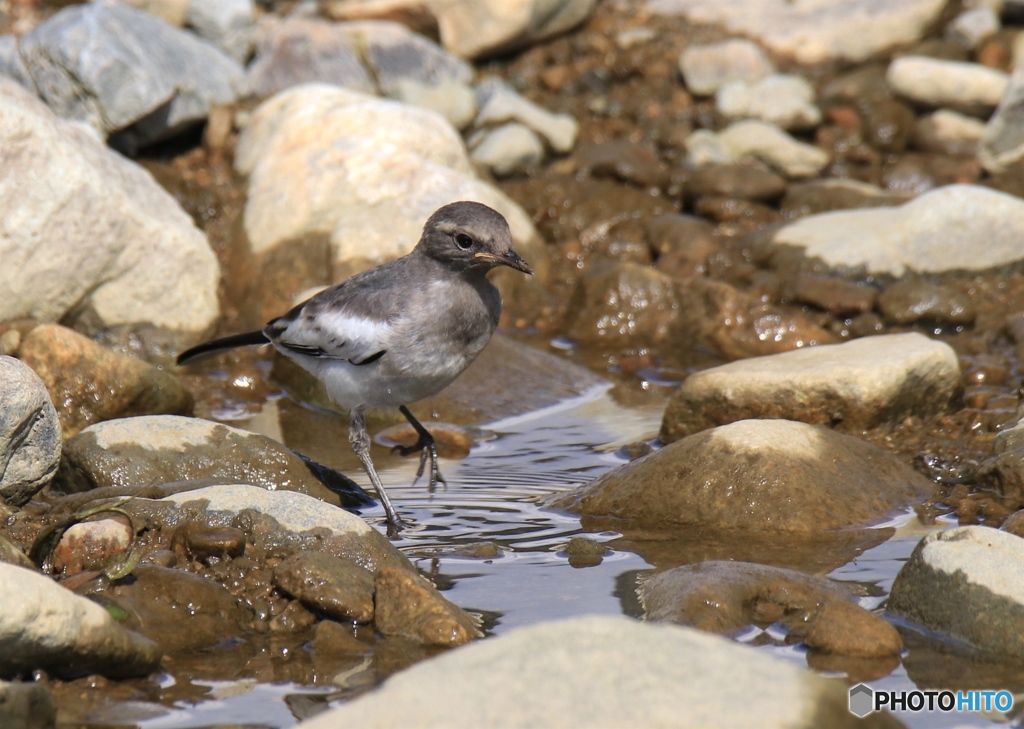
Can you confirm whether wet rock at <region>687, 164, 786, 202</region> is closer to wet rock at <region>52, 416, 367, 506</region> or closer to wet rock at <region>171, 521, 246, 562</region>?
wet rock at <region>52, 416, 367, 506</region>

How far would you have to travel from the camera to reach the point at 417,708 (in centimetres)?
332

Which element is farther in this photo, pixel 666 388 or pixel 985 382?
pixel 666 388

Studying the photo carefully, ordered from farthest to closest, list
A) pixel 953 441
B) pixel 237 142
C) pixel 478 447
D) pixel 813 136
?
pixel 813 136, pixel 237 142, pixel 478 447, pixel 953 441

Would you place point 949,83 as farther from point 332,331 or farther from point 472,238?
point 332,331

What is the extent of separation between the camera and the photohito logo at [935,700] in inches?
173

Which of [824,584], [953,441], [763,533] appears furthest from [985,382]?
[824,584]

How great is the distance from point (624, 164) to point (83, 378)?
19.9 ft

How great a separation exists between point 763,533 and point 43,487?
3.66 metres

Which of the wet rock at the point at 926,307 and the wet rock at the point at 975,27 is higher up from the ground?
the wet rock at the point at 975,27

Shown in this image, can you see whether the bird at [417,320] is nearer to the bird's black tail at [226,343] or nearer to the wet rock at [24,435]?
the bird's black tail at [226,343]

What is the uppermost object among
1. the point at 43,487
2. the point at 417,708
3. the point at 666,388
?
the point at 417,708

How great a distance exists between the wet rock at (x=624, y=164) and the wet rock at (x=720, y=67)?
56.7 inches

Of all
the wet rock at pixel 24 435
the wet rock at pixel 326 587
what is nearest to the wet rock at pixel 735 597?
the wet rock at pixel 326 587

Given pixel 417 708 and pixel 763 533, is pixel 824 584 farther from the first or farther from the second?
pixel 417 708
